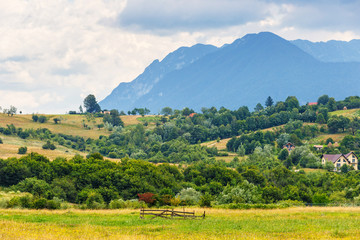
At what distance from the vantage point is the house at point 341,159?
14488 cm

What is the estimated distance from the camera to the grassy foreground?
35.8 metres

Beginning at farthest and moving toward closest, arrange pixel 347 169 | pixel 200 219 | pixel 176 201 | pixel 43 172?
pixel 347 169, pixel 43 172, pixel 176 201, pixel 200 219

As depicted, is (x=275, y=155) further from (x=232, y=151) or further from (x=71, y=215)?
(x=71, y=215)

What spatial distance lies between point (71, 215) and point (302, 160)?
369ft

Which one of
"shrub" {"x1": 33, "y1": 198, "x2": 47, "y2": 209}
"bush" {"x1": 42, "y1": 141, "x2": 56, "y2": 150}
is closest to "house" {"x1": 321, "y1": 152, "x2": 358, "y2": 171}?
"bush" {"x1": 42, "y1": 141, "x2": 56, "y2": 150}

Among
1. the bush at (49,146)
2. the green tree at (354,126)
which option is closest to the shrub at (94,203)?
the bush at (49,146)

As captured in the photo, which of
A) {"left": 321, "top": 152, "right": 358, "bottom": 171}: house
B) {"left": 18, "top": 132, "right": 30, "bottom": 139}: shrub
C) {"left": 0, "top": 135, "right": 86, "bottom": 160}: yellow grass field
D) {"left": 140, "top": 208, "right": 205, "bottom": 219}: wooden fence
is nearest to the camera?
{"left": 140, "top": 208, "right": 205, "bottom": 219}: wooden fence

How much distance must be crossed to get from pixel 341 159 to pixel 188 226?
116 meters

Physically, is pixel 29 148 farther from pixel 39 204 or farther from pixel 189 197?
pixel 39 204

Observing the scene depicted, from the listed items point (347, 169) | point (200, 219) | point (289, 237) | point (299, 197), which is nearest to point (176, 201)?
point (200, 219)

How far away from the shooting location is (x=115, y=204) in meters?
65.9

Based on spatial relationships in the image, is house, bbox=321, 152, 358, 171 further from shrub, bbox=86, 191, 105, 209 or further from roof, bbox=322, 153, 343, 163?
shrub, bbox=86, 191, 105, 209

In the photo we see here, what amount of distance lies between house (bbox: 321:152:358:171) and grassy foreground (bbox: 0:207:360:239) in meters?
98.2

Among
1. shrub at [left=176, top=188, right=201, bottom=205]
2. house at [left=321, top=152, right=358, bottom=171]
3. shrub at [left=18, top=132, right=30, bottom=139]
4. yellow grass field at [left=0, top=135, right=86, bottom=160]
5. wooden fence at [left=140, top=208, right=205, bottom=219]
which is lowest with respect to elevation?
shrub at [left=176, top=188, right=201, bottom=205]
